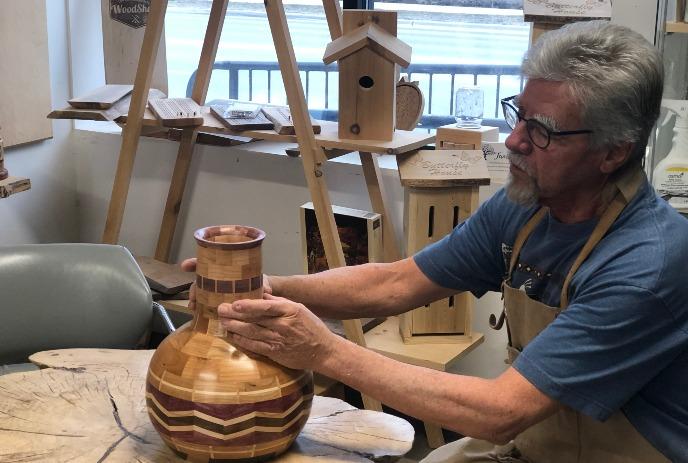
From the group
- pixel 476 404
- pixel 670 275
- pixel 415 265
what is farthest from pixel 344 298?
pixel 670 275

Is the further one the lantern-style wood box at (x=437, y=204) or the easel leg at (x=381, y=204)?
the easel leg at (x=381, y=204)

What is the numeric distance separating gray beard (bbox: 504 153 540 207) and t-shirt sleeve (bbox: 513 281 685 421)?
268 millimetres

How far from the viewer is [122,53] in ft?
12.0

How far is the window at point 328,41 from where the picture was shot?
3537 mm

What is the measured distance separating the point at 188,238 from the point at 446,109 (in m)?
1.22

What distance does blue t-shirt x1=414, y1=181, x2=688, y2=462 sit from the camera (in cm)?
158

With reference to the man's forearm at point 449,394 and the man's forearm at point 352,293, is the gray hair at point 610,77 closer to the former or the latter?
the man's forearm at point 449,394

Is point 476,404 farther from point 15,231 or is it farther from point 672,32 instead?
point 15,231

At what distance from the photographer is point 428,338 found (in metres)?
2.95

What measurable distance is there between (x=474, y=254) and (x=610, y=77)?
1.81 feet

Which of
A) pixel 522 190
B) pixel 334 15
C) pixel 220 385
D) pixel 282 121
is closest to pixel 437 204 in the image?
pixel 282 121

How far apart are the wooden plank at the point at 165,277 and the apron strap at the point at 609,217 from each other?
1902mm

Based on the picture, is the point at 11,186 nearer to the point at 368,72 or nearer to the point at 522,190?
the point at 368,72

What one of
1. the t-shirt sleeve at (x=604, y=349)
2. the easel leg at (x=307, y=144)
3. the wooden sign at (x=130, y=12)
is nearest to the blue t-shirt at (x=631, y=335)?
the t-shirt sleeve at (x=604, y=349)
